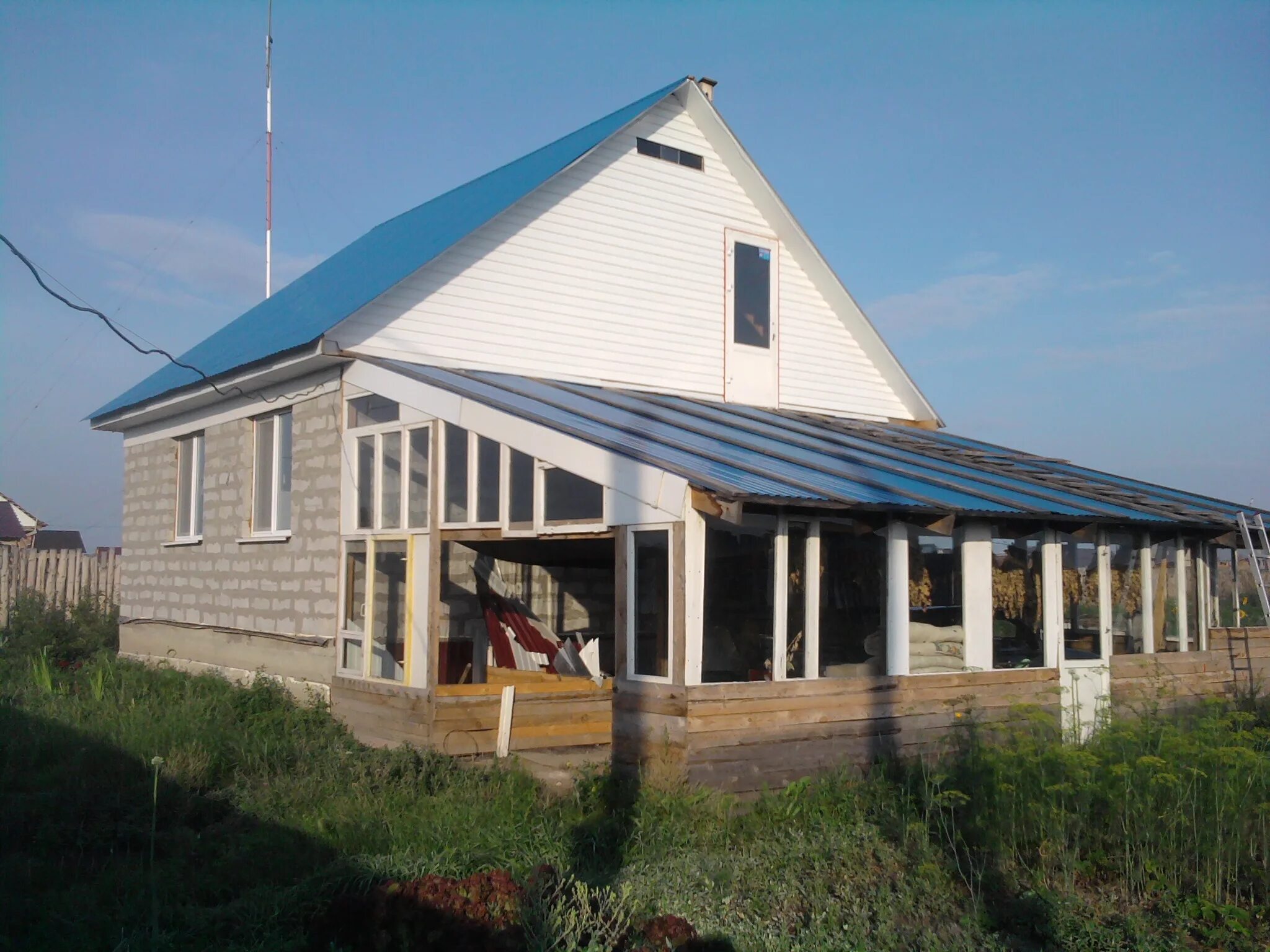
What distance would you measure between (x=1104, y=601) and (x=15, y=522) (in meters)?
42.6

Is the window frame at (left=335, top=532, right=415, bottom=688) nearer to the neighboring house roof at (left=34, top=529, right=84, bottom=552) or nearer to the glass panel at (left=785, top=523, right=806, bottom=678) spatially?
the glass panel at (left=785, top=523, right=806, bottom=678)

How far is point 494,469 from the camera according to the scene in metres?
10.6

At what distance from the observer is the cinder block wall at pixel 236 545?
500 inches

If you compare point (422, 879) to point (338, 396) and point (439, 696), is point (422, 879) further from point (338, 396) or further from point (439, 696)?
point (338, 396)

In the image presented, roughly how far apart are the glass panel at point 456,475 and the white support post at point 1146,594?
25.3 ft

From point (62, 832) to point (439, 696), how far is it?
3236mm

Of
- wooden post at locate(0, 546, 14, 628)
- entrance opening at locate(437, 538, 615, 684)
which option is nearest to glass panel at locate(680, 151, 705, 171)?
entrance opening at locate(437, 538, 615, 684)

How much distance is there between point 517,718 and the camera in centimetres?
1026

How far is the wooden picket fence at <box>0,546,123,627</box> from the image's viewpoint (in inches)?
826

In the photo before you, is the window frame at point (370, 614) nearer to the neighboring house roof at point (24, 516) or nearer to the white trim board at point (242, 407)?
the white trim board at point (242, 407)

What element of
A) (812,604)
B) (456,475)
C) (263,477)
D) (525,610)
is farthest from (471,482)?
(263,477)

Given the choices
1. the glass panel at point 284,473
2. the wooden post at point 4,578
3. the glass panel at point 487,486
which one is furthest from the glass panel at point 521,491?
the wooden post at point 4,578

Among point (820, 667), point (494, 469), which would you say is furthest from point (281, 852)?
point (820, 667)

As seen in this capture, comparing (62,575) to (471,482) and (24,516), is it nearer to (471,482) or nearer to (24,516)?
(471,482)
